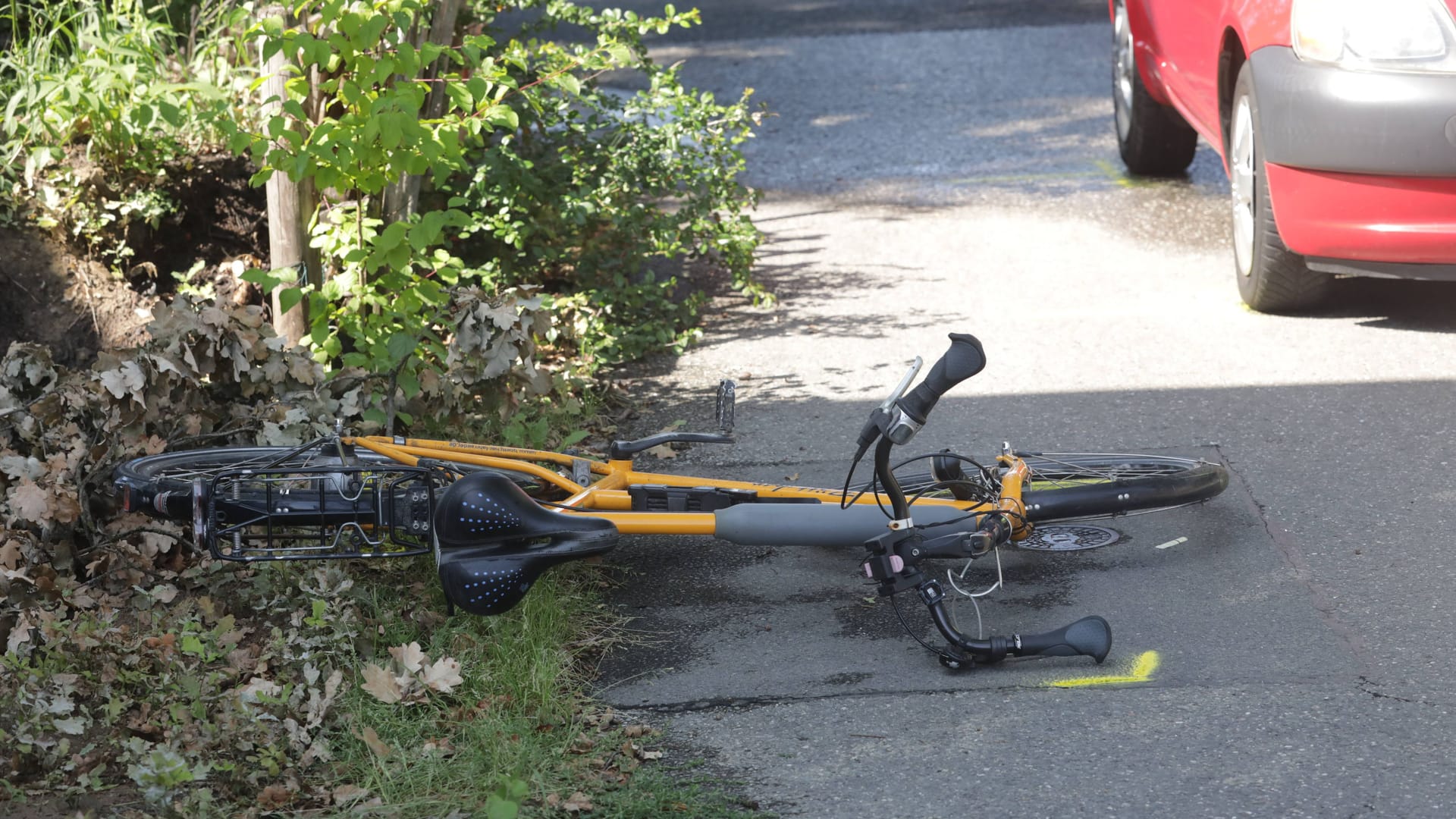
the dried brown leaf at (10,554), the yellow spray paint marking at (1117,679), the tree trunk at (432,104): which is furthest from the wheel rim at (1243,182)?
the dried brown leaf at (10,554)

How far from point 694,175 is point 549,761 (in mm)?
3763

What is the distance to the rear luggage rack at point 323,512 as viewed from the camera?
379 centimetres

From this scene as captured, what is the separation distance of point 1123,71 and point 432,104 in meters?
4.60

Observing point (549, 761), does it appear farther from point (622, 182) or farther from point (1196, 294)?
point (1196, 294)

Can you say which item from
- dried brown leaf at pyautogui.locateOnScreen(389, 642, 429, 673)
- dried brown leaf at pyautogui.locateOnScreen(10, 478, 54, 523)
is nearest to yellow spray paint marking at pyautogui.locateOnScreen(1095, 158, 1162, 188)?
dried brown leaf at pyautogui.locateOnScreen(389, 642, 429, 673)

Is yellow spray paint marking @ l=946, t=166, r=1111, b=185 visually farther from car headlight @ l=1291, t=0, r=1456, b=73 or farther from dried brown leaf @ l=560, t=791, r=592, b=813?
dried brown leaf @ l=560, t=791, r=592, b=813

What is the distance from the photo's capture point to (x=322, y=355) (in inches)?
209

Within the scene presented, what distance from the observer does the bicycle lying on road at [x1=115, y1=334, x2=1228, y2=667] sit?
144 inches

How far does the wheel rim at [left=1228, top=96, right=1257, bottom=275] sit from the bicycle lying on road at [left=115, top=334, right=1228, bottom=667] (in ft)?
7.41

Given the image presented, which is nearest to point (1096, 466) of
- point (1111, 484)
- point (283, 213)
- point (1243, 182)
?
point (1111, 484)

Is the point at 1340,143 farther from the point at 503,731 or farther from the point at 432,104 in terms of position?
the point at 503,731

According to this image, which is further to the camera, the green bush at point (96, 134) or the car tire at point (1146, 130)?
the car tire at point (1146, 130)

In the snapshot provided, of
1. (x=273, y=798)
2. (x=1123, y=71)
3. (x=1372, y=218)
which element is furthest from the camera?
(x=1123, y=71)

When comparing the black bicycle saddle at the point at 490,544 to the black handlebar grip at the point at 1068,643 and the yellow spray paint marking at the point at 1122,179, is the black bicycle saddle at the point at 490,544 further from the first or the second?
the yellow spray paint marking at the point at 1122,179
